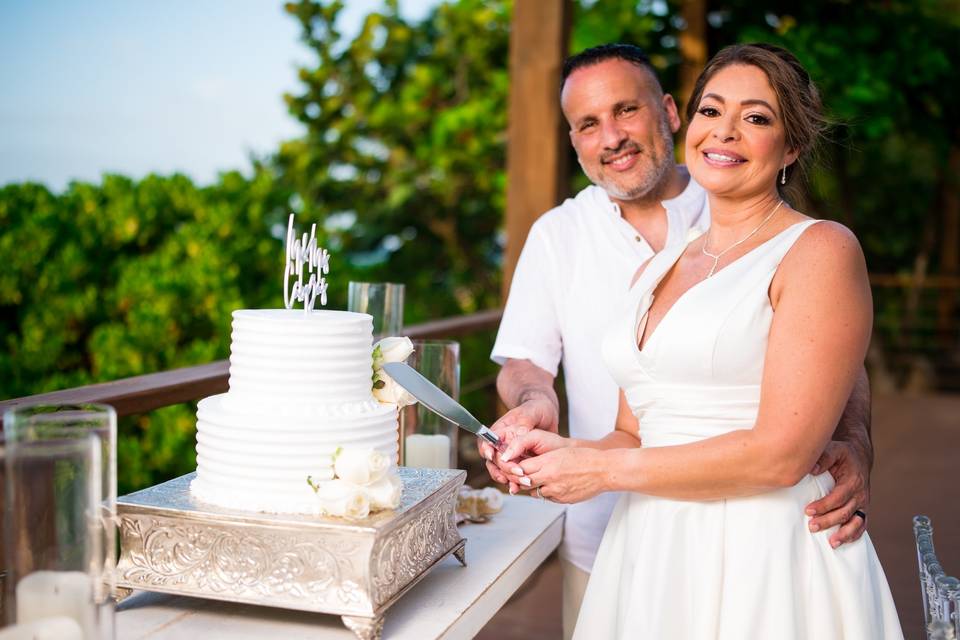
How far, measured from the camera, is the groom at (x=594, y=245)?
2404 mm

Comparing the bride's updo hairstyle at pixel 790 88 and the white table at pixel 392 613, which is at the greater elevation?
the bride's updo hairstyle at pixel 790 88

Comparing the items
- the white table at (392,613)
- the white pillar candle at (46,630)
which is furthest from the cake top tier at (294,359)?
the white pillar candle at (46,630)

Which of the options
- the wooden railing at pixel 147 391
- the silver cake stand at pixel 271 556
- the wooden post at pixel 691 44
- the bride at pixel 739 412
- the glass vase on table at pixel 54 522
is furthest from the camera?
the wooden post at pixel 691 44

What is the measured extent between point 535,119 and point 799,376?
2.99 m

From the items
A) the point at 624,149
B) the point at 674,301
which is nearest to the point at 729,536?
the point at 674,301

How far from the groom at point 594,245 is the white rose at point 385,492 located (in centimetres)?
84

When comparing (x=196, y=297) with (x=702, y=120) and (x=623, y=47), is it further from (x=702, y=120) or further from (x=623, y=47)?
(x=702, y=120)

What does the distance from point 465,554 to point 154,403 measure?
81cm

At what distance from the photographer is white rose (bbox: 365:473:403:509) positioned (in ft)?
4.82

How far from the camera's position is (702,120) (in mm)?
1779

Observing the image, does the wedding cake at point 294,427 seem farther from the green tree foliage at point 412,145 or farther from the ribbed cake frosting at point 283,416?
the green tree foliage at point 412,145

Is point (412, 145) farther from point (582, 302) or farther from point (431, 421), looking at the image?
point (431, 421)

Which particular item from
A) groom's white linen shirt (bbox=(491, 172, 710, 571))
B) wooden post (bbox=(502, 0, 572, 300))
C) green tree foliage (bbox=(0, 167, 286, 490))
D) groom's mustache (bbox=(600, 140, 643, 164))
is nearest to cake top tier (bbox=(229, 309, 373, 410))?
groom's white linen shirt (bbox=(491, 172, 710, 571))

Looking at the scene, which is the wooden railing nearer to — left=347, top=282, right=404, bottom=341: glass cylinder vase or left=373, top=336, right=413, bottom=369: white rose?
left=347, top=282, right=404, bottom=341: glass cylinder vase
